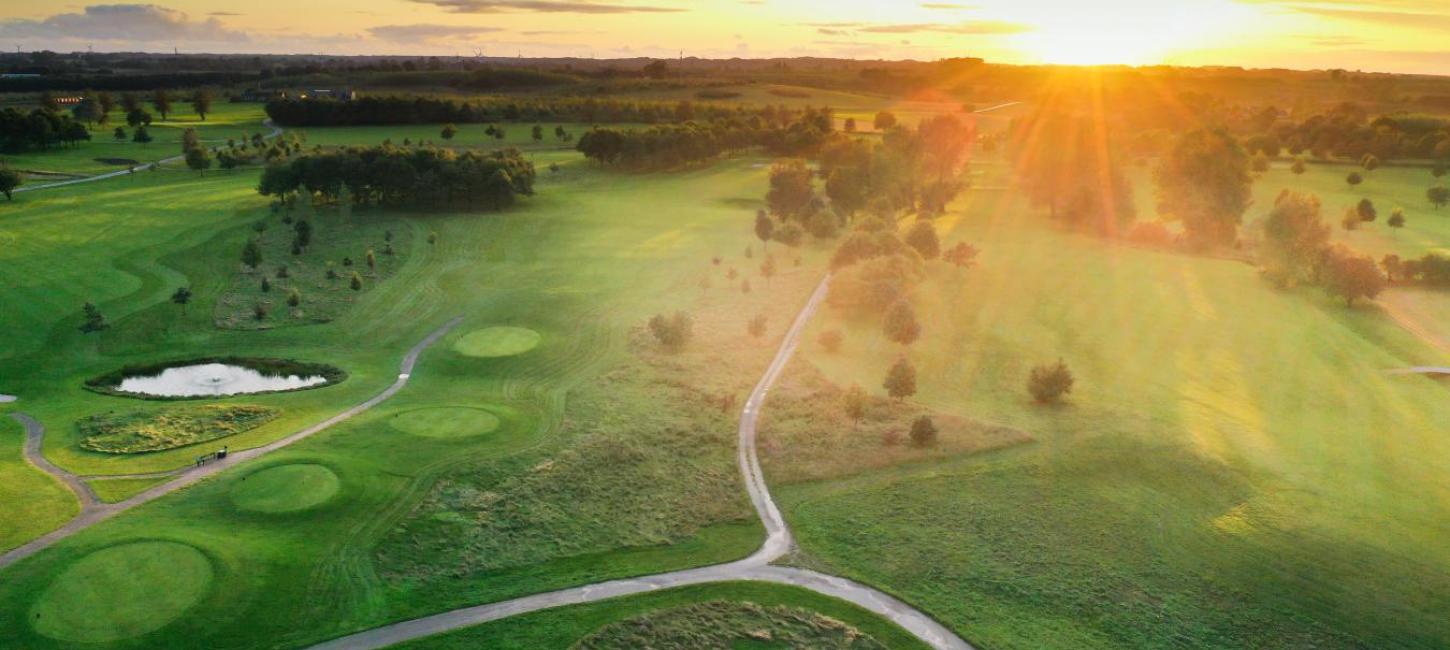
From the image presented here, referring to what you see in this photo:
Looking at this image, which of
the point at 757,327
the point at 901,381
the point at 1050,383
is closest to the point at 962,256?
the point at 757,327

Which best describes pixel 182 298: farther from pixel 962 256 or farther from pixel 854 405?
pixel 962 256

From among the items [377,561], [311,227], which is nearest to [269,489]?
[377,561]

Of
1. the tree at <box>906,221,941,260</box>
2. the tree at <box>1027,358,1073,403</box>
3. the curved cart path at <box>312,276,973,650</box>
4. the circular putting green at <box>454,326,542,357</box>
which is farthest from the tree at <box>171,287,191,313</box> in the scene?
the tree at <box>906,221,941,260</box>

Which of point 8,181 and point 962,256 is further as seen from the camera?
point 8,181

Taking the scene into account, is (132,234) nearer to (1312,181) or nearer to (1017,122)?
(1017,122)

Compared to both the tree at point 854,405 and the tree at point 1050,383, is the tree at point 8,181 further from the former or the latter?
the tree at point 1050,383

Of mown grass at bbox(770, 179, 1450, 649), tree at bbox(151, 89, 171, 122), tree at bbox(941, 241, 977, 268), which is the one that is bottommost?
mown grass at bbox(770, 179, 1450, 649)

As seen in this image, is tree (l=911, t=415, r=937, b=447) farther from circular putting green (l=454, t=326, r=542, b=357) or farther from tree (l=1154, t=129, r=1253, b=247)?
tree (l=1154, t=129, r=1253, b=247)
